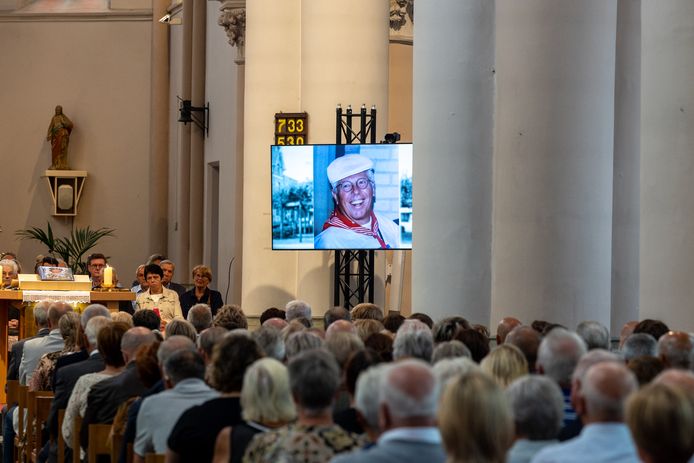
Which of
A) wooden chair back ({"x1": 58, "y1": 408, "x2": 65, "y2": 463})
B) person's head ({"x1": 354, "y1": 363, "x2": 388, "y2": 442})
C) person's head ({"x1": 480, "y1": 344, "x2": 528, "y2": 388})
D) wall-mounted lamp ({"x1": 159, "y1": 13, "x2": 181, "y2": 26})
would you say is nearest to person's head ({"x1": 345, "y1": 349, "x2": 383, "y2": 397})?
person's head ({"x1": 480, "y1": 344, "x2": 528, "y2": 388})

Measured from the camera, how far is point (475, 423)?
3.80 metres

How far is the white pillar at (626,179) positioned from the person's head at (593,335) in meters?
5.52

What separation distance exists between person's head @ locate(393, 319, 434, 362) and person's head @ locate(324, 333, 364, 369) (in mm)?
382

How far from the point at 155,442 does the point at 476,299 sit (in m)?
6.08

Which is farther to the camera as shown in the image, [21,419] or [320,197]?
[320,197]

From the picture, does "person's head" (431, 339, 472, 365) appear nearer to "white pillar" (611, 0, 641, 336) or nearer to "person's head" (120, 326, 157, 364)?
"person's head" (120, 326, 157, 364)

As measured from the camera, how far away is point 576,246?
10883 millimetres

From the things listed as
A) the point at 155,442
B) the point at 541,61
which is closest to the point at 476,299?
the point at 541,61

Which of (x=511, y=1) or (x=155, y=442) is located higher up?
(x=511, y=1)

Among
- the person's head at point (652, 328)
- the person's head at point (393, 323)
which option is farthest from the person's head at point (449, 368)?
the person's head at point (393, 323)

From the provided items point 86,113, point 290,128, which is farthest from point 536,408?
point 86,113

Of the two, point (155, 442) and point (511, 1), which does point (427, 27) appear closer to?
point (511, 1)

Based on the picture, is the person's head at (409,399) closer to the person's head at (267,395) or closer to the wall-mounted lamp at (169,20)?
the person's head at (267,395)

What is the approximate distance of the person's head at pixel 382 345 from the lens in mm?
7293
